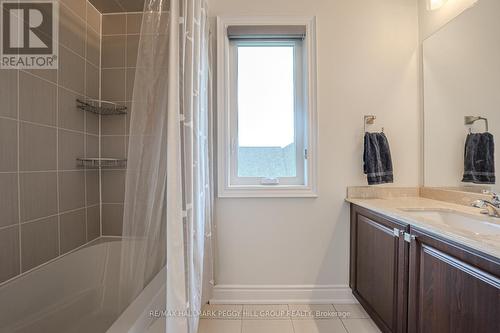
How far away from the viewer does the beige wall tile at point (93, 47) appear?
1.73 metres

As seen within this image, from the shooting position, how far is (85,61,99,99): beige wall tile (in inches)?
67.7

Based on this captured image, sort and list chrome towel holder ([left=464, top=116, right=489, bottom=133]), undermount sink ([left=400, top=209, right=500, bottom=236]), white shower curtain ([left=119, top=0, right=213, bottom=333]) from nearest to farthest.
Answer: white shower curtain ([left=119, top=0, right=213, bottom=333]), undermount sink ([left=400, top=209, right=500, bottom=236]), chrome towel holder ([left=464, top=116, right=489, bottom=133])

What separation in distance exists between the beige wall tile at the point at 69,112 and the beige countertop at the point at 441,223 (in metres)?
2.05

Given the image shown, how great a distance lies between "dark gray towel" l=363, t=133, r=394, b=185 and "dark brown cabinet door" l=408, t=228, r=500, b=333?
0.65m

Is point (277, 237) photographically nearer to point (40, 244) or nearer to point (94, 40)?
point (40, 244)

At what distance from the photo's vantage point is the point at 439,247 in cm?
98

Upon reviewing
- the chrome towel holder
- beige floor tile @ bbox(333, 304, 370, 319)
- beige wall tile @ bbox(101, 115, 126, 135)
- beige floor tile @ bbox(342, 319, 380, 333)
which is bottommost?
beige floor tile @ bbox(342, 319, 380, 333)

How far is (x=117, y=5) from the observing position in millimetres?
1759

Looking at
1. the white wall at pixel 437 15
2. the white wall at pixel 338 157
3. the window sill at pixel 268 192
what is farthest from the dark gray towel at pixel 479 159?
the window sill at pixel 268 192

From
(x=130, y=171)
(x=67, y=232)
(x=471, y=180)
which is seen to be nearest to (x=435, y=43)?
(x=471, y=180)

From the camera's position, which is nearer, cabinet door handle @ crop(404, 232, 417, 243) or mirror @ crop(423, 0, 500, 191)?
cabinet door handle @ crop(404, 232, 417, 243)

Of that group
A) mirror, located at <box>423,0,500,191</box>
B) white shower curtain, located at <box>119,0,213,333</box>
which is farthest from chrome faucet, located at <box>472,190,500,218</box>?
white shower curtain, located at <box>119,0,213,333</box>

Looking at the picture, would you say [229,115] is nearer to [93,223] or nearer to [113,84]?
[113,84]

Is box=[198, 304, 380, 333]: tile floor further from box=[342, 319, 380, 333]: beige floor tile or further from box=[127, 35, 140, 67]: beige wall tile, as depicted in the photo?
box=[127, 35, 140, 67]: beige wall tile
